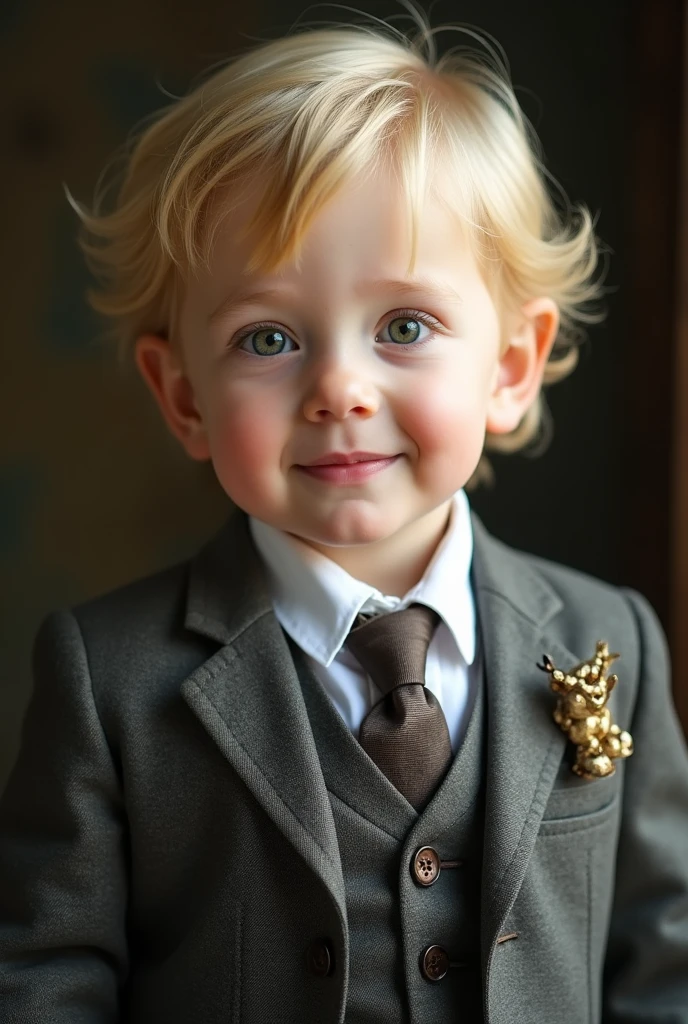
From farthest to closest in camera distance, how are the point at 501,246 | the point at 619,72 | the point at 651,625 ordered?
1. the point at 619,72
2. the point at 651,625
3. the point at 501,246

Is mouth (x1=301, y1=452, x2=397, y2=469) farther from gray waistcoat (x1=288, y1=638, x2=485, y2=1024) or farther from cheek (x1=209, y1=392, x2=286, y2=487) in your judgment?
gray waistcoat (x1=288, y1=638, x2=485, y2=1024)

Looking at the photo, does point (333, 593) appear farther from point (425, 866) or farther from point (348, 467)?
point (425, 866)

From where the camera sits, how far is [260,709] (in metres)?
1.11

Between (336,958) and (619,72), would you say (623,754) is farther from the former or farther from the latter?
(619,72)

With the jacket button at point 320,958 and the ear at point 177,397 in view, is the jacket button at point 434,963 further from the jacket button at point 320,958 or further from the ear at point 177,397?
the ear at point 177,397

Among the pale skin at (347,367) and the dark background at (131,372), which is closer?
the pale skin at (347,367)

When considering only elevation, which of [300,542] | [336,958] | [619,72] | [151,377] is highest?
[619,72]

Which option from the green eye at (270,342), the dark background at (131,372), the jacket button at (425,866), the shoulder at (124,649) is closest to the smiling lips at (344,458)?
the green eye at (270,342)

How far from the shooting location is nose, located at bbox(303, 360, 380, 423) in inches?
41.2

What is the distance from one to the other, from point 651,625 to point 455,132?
1.88ft

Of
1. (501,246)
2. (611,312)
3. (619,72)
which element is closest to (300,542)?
(501,246)

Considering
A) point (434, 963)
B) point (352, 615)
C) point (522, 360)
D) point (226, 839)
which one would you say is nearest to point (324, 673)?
point (352, 615)

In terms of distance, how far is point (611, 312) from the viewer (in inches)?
67.7

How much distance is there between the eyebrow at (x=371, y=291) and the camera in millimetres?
1062
